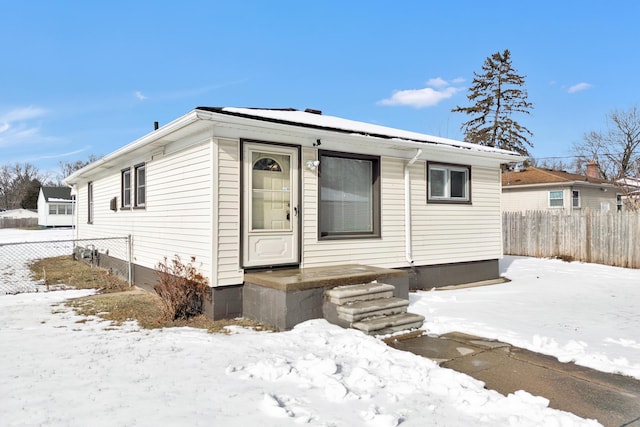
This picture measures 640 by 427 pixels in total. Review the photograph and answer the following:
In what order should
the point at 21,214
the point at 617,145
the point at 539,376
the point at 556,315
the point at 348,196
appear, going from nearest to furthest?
the point at 539,376 < the point at 556,315 < the point at 348,196 < the point at 617,145 < the point at 21,214

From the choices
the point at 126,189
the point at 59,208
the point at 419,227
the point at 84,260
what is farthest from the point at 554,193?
the point at 59,208

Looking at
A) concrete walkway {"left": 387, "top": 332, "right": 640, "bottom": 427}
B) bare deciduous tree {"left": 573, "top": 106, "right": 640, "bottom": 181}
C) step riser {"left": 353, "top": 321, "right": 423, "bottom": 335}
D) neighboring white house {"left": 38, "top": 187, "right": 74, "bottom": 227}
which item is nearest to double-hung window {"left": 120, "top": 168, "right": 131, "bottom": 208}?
step riser {"left": 353, "top": 321, "right": 423, "bottom": 335}

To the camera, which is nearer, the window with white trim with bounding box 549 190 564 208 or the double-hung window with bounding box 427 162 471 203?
the double-hung window with bounding box 427 162 471 203

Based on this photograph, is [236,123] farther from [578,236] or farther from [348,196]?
[578,236]

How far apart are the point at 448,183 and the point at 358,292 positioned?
173 inches

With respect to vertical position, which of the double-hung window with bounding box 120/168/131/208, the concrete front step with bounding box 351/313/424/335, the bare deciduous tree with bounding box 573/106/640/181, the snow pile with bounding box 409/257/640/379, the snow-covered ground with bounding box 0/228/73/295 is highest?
the bare deciduous tree with bounding box 573/106/640/181

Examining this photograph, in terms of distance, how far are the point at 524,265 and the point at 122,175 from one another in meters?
11.2

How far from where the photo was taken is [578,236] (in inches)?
488

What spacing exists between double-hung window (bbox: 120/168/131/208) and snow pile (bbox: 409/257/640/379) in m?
6.67

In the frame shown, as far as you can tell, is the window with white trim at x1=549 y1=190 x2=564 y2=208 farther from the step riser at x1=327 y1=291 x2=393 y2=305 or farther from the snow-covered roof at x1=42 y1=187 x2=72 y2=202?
the snow-covered roof at x1=42 y1=187 x2=72 y2=202

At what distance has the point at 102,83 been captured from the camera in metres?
16.1

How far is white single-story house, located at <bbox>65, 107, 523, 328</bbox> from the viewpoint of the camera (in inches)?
217

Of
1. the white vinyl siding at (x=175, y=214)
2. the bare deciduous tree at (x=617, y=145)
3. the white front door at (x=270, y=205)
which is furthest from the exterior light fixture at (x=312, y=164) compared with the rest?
the bare deciduous tree at (x=617, y=145)

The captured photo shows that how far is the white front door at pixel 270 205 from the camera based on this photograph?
5711 millimetres
